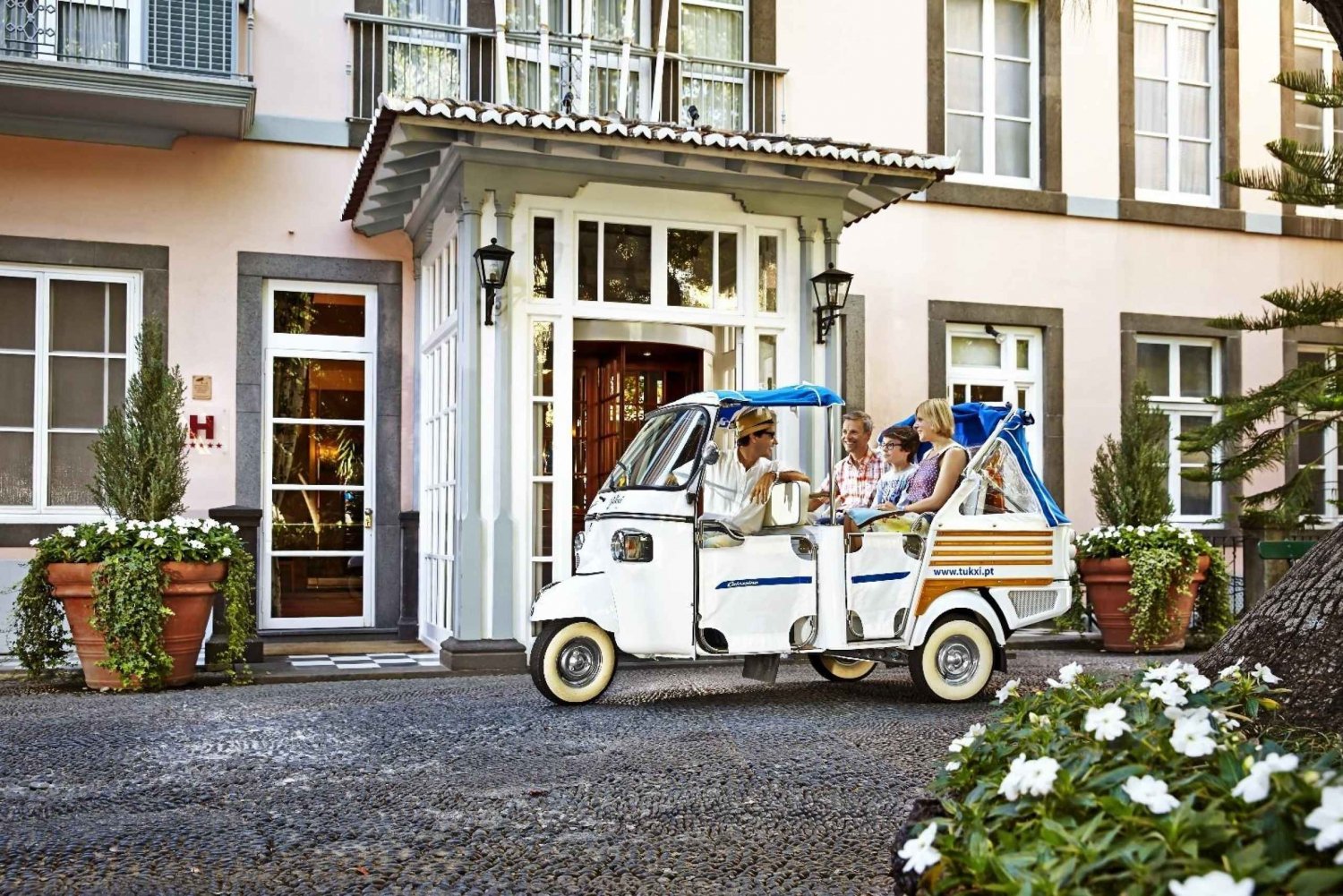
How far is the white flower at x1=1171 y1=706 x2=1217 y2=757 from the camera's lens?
2.21 meters

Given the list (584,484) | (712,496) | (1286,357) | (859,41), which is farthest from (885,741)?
(1286,357)

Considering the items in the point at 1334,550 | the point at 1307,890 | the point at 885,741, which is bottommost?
the point at 885,741

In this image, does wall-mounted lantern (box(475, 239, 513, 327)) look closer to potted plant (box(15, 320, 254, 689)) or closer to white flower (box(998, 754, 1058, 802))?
potted plant (box(15, 320, 254, 689))

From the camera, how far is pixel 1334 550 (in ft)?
11.2

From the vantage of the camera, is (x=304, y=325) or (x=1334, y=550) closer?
(x=1334, y=550)

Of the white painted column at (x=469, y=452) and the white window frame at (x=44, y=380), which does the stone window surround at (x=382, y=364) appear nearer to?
the white window frame at (x=44, y=380)

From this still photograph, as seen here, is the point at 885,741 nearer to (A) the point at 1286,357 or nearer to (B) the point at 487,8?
(B) the point at 487,8

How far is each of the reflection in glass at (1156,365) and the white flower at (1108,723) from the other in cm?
1172

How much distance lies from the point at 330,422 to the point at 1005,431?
18.5 feet

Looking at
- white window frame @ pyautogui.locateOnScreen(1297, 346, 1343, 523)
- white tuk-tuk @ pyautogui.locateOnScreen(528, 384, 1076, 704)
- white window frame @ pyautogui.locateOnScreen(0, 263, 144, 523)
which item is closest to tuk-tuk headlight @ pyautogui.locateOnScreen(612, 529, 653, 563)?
white tuk-tuk @ pyautogui.locateOnScreen(528, 384, 1076, 704)

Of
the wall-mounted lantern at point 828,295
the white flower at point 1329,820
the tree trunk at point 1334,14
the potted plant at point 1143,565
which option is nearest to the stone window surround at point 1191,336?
the potted plant at point 1143,565

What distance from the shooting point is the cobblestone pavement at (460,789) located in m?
3.87

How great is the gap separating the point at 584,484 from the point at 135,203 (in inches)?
162

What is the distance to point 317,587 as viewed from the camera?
1084cm
